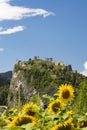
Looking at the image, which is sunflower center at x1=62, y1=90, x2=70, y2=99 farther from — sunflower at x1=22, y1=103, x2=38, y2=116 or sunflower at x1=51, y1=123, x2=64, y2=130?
sunflower at x1=51, y1=123, x2=64, y2=130

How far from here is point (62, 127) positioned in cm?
406

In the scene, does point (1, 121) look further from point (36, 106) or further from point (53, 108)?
point (53, 108)

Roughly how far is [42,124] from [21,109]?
3.23ft

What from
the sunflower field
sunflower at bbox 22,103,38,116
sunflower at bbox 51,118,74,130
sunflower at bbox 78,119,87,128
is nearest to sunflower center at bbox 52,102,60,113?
the sunflower field

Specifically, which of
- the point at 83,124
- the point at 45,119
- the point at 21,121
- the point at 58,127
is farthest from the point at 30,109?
the point at 58,127

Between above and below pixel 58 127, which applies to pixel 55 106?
above

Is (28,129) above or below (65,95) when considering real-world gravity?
below

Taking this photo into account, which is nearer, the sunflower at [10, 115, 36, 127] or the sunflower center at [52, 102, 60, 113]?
the sunflower at [10, 115, 36, 127]

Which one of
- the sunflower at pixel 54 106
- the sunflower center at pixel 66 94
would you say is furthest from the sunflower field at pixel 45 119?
the sunflower center at pixel 66 94

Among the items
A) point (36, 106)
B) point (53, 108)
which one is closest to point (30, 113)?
point (36, 106)

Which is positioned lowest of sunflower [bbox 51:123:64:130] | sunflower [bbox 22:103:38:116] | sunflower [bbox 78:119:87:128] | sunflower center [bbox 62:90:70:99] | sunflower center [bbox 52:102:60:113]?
sunflower [bbox 51:123:64:130]

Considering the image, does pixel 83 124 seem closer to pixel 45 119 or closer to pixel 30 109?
pixel 45 119

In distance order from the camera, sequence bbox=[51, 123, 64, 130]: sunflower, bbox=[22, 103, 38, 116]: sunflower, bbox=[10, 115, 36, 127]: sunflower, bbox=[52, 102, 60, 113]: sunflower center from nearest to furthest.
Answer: bbox=[51, 123, 64, 130]: sunflower, bbox=[10, 115, 36, 127]: sunflower, bbox=[22, 103, 38, 116]: sunflower, bbox=[52, 102, 60, 113]: sunflower center

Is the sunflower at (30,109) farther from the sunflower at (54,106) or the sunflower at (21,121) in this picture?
the sunflower at (21,121)
